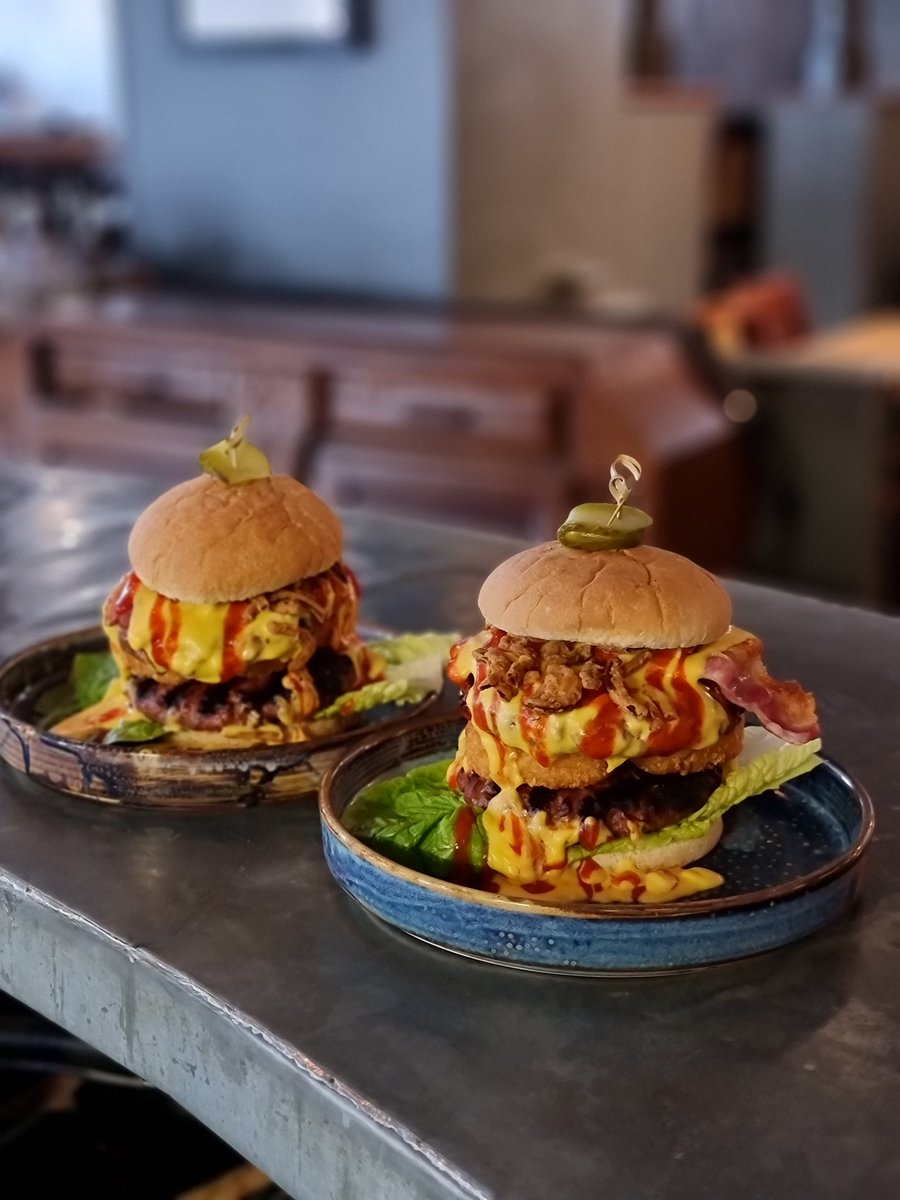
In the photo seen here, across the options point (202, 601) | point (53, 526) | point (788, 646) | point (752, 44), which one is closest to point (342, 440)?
point (53, 526)

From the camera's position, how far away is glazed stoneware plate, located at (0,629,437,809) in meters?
1.27

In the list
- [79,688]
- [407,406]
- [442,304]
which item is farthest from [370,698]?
[442,304]

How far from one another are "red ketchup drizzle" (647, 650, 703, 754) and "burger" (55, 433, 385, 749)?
383 mm

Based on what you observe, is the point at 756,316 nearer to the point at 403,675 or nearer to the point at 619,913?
the point at 403,675

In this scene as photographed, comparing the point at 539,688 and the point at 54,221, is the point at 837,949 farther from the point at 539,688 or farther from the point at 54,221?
the point at 54,221

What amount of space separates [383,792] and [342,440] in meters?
2.77

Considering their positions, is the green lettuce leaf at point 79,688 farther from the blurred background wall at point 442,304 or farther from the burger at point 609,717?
the blurred background wall at point 442,304

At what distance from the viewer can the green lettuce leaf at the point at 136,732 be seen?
134 centimetres

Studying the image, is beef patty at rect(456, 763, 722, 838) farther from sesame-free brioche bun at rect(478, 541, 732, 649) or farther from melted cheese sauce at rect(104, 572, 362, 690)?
melted cheese sauce at rect(104, 572, 362, 690)

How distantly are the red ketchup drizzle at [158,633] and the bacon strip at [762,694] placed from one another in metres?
0.52

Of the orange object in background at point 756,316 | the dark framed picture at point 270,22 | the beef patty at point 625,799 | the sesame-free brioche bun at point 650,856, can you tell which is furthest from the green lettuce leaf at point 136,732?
the orange object in background at point 756,316

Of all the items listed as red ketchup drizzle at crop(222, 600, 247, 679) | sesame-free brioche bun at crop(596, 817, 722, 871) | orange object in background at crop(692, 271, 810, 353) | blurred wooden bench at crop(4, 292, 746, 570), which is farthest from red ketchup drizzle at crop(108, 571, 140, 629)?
orange object in background at crop(692, 271, 810, 353)

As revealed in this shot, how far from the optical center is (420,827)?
1.15 m

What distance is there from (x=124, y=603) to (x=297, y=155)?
3316 mm
